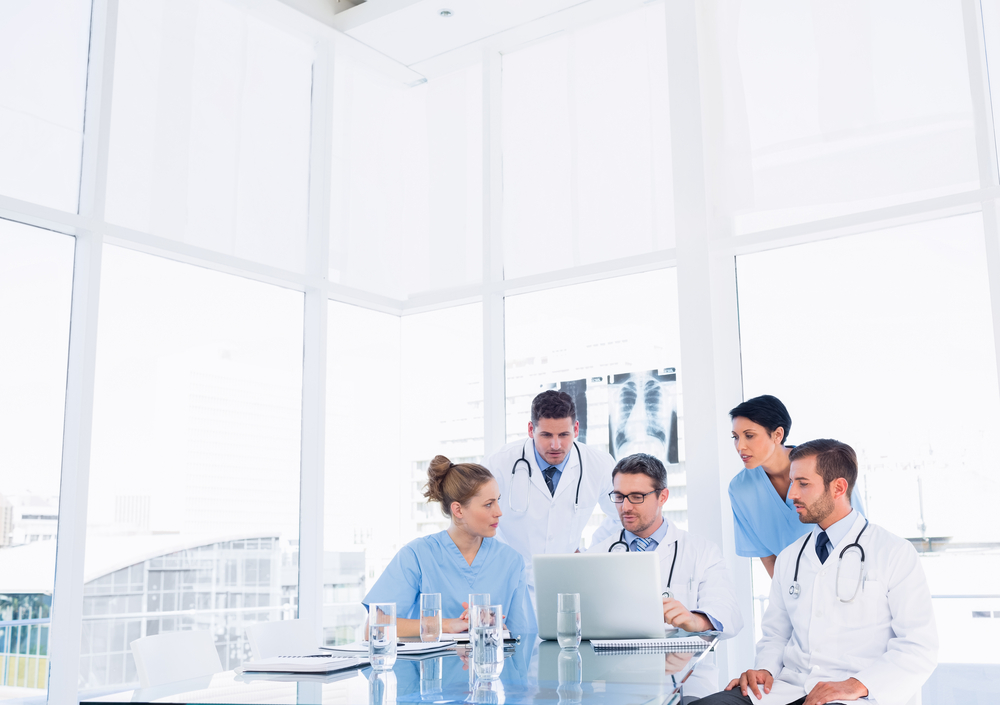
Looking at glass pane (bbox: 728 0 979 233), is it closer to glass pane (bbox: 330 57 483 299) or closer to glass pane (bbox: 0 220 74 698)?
glass pane (bbox: 330 57 483 299)

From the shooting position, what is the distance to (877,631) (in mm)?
2350

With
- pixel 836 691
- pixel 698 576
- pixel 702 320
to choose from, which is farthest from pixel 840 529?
pixel 702 320

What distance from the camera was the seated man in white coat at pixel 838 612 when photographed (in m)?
2.25

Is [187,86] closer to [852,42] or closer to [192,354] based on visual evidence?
[192,354]

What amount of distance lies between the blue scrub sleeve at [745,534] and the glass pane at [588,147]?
1.27 metres

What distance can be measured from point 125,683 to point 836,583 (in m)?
2.76

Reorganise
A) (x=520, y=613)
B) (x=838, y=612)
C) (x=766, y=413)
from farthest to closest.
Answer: (x=766, y=413) < (x=520, y=613) < (x=838, y=612)

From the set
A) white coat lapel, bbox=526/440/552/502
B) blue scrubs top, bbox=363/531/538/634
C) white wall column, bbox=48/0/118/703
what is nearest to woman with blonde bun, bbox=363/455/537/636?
blue scrubs top, bbox=363/531/538/634

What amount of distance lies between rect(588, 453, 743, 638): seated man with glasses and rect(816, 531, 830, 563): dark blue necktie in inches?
16.8

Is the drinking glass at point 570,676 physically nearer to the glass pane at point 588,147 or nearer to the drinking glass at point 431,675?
the drinking glass at point 431,675

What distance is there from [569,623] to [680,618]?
1.69 feet

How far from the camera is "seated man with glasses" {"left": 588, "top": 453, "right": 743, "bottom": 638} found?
287 centimetres

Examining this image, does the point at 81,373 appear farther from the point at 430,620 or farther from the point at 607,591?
the point at 607,591

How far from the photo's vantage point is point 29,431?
10.9 feet
